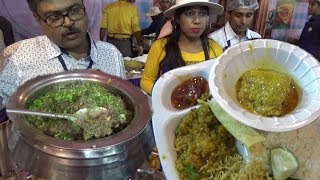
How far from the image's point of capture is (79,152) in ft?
3.77

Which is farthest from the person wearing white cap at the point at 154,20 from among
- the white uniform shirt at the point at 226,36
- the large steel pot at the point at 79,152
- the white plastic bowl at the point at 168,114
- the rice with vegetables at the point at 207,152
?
the large steel pot at the point at 79,152

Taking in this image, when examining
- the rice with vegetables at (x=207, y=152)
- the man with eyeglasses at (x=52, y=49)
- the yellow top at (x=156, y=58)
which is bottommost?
the yellow top at (x=156, y=58)

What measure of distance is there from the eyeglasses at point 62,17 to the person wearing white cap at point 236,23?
83.5 inches

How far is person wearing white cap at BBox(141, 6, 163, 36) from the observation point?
581cm

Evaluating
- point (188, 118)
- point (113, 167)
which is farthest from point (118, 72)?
point (113, 167)

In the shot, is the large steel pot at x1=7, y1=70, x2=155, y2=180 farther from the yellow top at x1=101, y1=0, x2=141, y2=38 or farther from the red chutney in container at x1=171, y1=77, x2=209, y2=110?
the yellow top at x1=101, y1=0, x2=141, y2=38

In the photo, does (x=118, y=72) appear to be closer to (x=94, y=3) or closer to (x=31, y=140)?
(x=31, y=140)

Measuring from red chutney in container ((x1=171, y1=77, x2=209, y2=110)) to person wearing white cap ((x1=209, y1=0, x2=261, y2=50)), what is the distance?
1.95m

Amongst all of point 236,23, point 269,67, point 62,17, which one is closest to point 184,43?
point 236,23

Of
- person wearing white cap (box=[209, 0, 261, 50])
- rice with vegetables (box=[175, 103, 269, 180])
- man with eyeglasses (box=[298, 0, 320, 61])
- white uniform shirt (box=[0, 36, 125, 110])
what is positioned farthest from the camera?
man with eyeglasses (box=[298, 0, 320, 61])

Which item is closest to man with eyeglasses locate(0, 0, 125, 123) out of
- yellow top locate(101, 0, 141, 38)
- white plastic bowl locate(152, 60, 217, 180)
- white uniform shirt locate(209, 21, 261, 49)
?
white plastic bowl locate(152, 60, 217, 180)

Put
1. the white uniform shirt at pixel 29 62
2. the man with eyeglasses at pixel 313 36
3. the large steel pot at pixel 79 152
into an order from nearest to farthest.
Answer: the large steel pot at pixel 79 152
the white uniform shirt at pixel 29 62
the man with eyeglasses at pixel 313 36

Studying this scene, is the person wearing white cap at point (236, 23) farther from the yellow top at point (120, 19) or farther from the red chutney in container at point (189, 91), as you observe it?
the yellow top at point (120, 19)

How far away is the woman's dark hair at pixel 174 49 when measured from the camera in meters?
2.91
